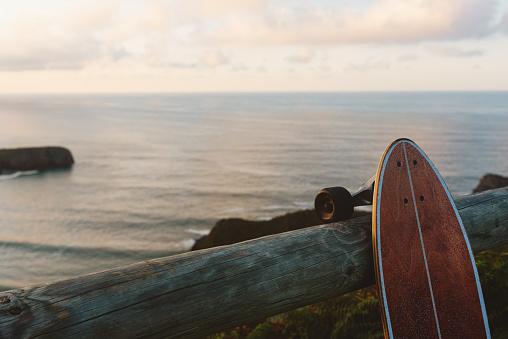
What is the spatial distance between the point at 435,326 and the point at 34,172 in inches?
2256

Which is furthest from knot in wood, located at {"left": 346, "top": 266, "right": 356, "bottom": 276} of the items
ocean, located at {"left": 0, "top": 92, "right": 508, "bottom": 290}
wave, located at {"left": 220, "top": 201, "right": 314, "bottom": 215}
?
wave, located at {"left": 220, "top": 201, "right": 314, "bottom": 215}

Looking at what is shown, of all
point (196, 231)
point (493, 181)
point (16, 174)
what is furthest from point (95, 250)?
point (16, 174)

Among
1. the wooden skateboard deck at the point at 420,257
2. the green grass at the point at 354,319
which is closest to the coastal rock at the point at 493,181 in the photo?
the green grass at the point at 354,319

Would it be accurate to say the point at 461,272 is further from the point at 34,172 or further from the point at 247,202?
the point at 34,172

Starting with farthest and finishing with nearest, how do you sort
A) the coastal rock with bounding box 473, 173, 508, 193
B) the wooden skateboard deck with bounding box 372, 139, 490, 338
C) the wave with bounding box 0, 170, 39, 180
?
the wave with bounding box 0, 170, 39, 180
the coastal rock with bounding box 473, 173, 508, 193
the wooden skateboard deck with bounding box 372, 139, 490, 338

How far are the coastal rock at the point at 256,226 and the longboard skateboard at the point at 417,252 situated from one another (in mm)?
11433

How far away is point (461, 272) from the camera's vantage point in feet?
7.60

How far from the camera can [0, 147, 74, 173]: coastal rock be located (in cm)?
5100

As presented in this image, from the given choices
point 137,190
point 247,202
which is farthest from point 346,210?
point 137,190

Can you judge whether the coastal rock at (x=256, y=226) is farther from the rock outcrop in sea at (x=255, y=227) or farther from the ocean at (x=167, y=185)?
the ocean at (x=167, y=185)

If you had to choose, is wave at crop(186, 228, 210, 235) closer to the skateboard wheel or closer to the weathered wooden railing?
the skateboard wheel

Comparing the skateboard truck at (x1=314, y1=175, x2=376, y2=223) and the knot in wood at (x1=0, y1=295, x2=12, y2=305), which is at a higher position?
the skateboard truck at (x1=314, y1=175, x2=376, y2=223)

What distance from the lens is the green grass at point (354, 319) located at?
11.7 feet

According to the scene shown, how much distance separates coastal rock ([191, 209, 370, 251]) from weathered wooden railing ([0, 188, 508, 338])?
11.7 meters
